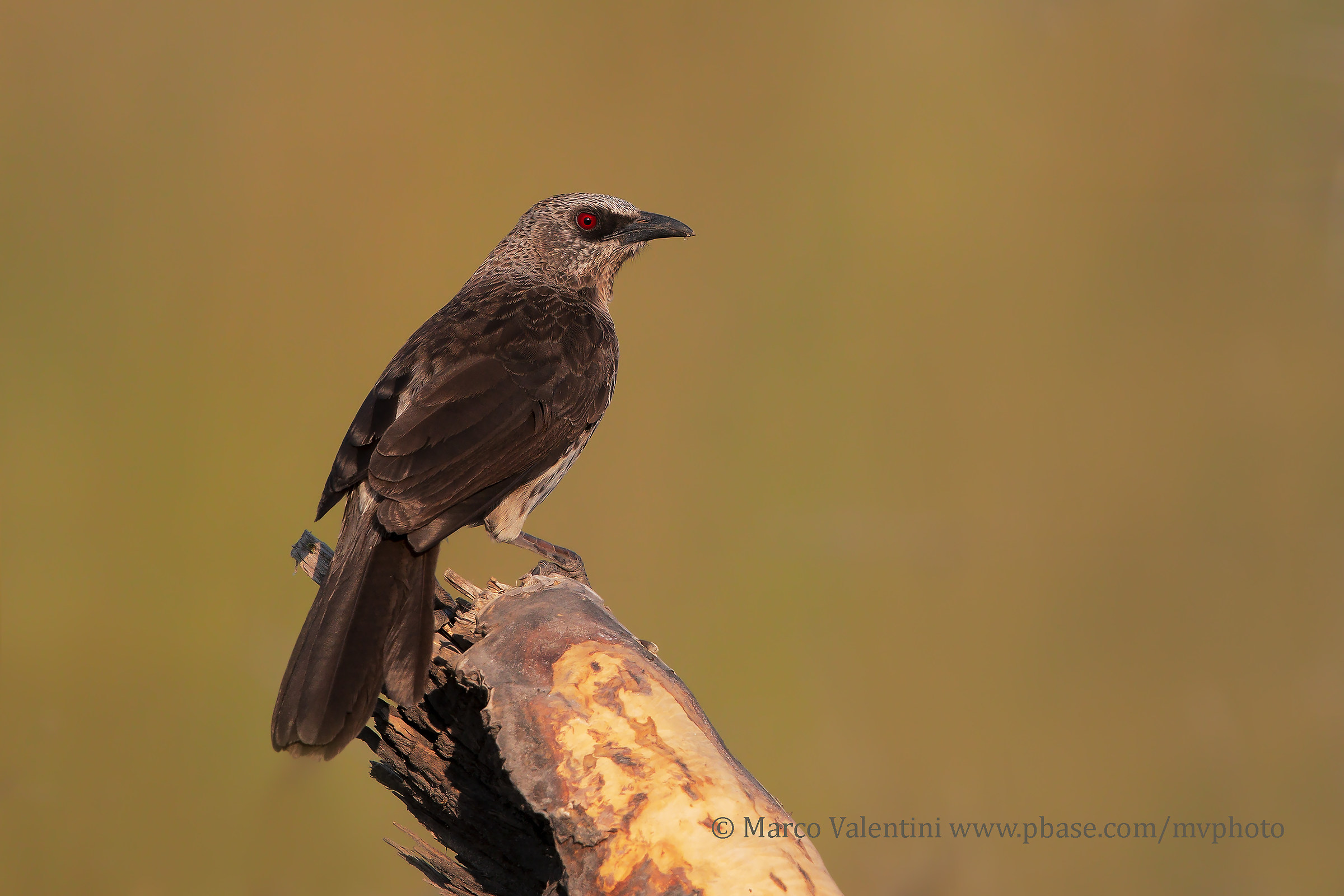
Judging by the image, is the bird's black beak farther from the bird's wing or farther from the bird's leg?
the bird's leg

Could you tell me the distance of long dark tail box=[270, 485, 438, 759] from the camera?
10.0 ft

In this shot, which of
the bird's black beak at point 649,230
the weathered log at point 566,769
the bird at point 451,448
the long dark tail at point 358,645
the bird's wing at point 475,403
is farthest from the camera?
the bird's black beak at point 649,230

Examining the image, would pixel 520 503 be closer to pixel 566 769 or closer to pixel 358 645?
pixel 358 645

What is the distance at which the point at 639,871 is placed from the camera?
250cm

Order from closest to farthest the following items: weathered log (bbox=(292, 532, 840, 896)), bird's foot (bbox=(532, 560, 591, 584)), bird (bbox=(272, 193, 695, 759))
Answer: weathered log (bbox=(292, 532, 840, 896)) → bird (bbox=(272, 193, 695, 759)) → bird's foot (bbox=(532, 560, 591, 584))

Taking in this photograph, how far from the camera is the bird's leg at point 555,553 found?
439 centimetres

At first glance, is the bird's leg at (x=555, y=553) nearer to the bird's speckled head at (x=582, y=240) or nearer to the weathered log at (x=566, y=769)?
the weathered log at (x=566, y=769)

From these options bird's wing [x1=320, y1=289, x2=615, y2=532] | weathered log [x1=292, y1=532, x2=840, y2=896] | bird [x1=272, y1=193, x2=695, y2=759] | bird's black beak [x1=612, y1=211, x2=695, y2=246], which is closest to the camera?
weathered log [x1=292, y1=532, x2=840, y2=896]

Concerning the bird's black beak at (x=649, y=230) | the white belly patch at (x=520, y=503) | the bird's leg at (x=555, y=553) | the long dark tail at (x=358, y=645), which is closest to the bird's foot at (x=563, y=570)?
the bird's leg at (x=555, y=553)

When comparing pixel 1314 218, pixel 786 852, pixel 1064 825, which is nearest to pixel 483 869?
pixel 786 852

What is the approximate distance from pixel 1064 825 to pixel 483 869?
6418mm

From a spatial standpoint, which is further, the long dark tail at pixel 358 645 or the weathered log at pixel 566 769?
the long dark tail at pixel 358 645

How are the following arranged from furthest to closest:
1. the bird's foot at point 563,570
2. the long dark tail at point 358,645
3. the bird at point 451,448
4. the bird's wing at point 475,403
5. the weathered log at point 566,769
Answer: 1. the bird's foot at point 563,570
2. the bird's wing at point 475,403
3. the bird at point 451,448
4. the long dark tail at point 358,645
5. the weathered log at point 566,769

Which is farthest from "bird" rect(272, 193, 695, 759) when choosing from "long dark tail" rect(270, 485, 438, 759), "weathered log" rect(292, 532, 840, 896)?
"weathered log" rect(292, 532, 840, 896)
